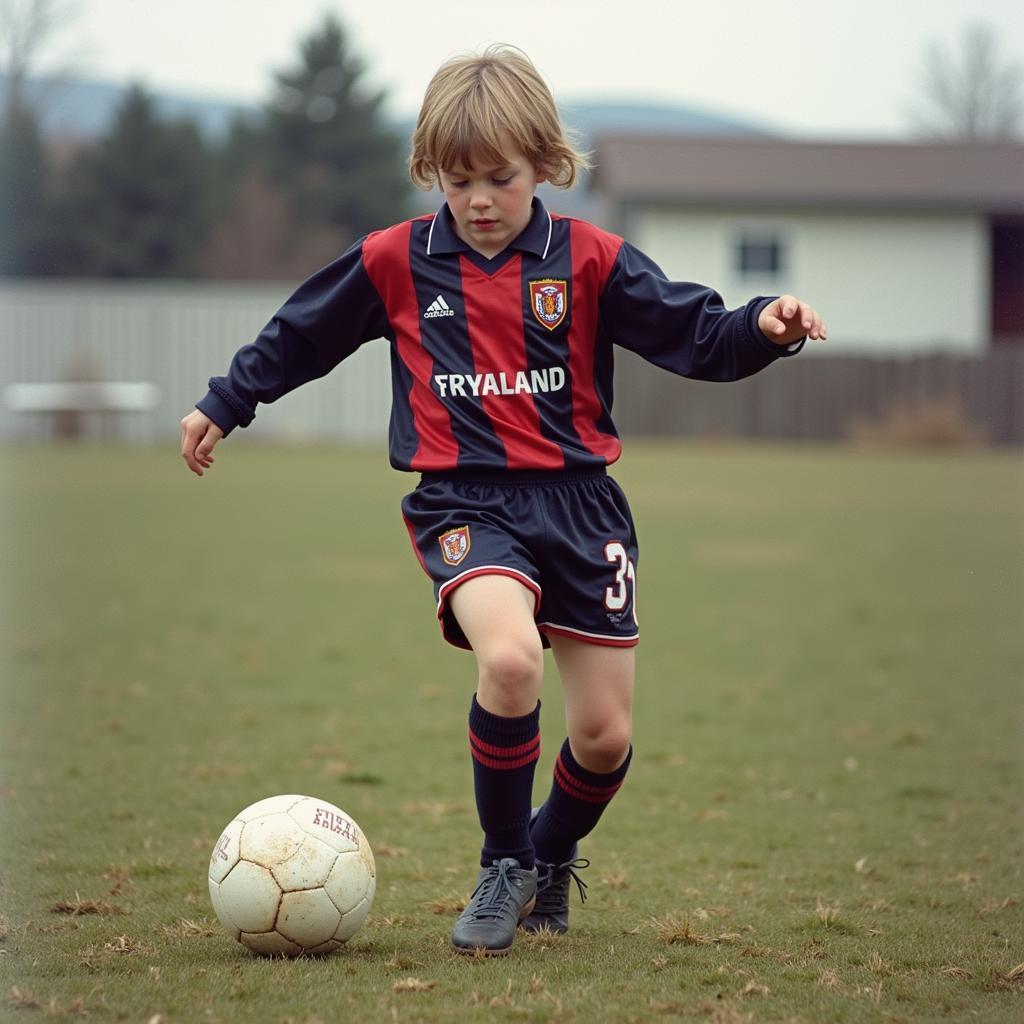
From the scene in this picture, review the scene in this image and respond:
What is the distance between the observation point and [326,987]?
10.1 feet

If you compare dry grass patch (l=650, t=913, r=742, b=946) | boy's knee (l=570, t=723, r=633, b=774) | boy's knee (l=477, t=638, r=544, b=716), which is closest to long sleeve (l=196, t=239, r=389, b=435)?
boy's knee (l=477, t=638, r=544, b=716)

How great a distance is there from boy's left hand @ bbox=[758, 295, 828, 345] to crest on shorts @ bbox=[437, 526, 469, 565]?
80 centimetres

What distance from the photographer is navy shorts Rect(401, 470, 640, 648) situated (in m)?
3.53

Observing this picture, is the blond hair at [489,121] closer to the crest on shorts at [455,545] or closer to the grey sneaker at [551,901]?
the crest on shorts at [455,545]

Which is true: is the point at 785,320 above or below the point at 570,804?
above

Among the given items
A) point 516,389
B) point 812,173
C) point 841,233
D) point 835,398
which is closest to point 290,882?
point 516,389

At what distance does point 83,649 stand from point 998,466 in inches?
644

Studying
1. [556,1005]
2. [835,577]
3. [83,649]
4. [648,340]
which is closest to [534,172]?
[648,340]

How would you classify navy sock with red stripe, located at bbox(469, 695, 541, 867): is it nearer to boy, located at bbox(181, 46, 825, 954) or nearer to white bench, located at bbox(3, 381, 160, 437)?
boy, located at bbox(181, 46, 825, 954)

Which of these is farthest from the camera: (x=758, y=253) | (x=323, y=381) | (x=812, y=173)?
(x=812, y=173)

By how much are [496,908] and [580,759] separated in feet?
A: 1.45

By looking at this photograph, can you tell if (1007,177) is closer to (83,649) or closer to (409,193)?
(409,193)

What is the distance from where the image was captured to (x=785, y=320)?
359cm

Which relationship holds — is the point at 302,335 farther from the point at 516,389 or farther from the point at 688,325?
the point at 688,325
